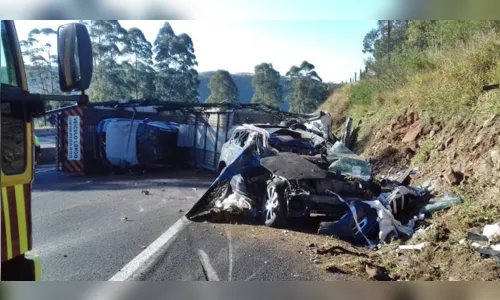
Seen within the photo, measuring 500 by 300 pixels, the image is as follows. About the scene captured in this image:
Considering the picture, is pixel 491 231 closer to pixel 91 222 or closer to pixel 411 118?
pixel 91 222

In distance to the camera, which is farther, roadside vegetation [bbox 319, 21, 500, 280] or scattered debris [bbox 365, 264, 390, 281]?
roadside vegetation [bbox 319, 21, 500, 280]

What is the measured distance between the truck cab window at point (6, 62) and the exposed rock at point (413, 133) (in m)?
6.82

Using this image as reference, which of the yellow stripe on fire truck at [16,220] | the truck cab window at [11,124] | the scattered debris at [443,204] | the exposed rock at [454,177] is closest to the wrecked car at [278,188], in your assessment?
the scattered debris at [443,204]

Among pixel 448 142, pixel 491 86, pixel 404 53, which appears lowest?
pixel 448 142

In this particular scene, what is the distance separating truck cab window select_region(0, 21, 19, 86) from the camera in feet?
7.30

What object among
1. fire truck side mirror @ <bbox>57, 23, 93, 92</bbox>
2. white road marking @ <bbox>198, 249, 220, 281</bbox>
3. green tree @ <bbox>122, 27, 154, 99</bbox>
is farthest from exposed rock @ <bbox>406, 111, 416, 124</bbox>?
fire truck side mirror @ <bbox>57, 23, 93, 92</bbox>

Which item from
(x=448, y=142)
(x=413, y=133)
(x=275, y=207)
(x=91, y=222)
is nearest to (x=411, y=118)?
(x=413, y=133)

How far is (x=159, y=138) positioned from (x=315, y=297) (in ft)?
15.5

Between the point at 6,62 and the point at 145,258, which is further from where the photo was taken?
the point at 145,258

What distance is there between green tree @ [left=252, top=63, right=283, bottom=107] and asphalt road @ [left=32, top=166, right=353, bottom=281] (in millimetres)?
1398

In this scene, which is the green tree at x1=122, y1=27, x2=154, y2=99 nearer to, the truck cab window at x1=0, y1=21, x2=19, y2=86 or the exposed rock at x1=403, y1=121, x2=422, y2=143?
the truck cab window at x1=0, y1=21, x2=19, y2=86

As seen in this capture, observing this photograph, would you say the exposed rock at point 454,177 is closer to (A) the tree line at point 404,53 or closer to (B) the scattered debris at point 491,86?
(B) the scattered debris at point 491,86

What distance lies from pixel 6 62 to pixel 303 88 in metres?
2.64

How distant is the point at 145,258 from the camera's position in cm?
342
